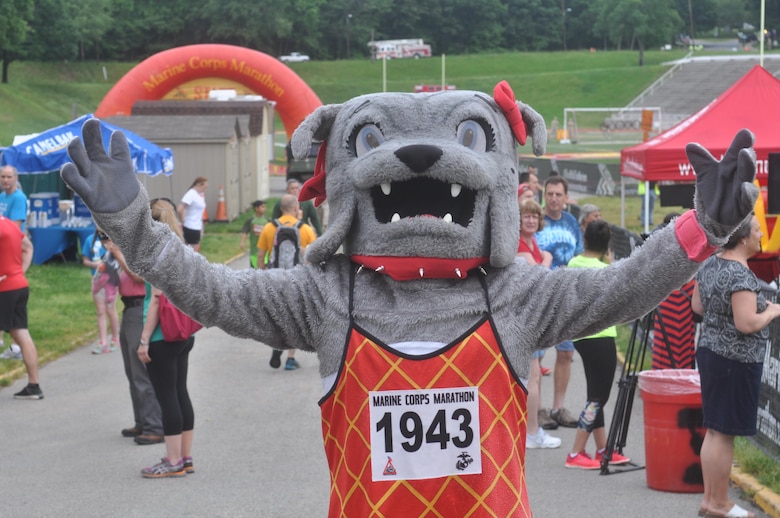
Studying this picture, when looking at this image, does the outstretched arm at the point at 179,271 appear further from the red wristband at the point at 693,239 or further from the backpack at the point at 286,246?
the backpack at the point at 286,246

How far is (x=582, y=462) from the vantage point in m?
8.70

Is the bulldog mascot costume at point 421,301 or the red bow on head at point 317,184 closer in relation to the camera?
the bulldog mascot costume at point 421,301

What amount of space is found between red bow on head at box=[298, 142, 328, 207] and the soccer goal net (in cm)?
5934

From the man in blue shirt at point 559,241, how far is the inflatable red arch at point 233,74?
2757cm

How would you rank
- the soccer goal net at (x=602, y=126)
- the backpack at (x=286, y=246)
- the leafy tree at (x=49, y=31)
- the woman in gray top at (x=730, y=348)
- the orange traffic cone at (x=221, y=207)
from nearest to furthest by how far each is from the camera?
the woman in gray top at (x=730, y=348) < the backpack at (x=286, y=246) < the orange traffic cone at (x=221, y=207) < the soccer goal net at (x=602, y=126) < the leafy tree at (x=49, y=31)

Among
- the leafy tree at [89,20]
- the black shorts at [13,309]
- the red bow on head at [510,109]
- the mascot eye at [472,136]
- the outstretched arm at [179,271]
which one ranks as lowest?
the black shorts at [13,309]

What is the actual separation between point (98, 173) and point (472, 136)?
138cm

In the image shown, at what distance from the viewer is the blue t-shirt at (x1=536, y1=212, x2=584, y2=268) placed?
1041 centimetres

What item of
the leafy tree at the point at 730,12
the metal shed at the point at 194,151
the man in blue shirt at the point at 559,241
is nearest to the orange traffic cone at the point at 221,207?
the metal shed at the point at 194,151

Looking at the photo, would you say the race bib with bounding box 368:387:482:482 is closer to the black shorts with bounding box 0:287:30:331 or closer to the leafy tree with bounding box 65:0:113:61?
the black shorts with bounding box 0:287:30:331

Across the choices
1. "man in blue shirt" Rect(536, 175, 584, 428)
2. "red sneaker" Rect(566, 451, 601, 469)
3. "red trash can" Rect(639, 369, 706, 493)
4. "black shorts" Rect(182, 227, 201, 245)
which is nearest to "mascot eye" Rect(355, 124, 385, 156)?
"red trash can" Rect(639, 369, 706, 493)

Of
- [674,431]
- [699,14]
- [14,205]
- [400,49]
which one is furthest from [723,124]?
[699,14]

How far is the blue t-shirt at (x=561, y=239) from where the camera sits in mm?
10406

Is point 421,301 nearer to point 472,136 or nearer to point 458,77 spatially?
point 472,136
